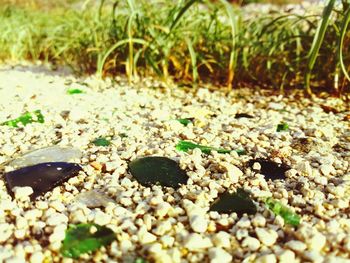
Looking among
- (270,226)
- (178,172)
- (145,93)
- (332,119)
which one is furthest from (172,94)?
(270,226)

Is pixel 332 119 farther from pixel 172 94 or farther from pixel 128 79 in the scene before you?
pixel 128 79

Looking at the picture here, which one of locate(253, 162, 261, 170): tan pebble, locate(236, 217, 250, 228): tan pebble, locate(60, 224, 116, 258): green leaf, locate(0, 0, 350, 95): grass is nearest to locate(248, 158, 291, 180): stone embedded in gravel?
locate(253, 162, 261, 170): tan pebble

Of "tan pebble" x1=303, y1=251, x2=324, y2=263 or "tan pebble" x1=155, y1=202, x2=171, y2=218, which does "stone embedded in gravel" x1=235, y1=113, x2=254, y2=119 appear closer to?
"tan pebble" x1=155, y1=202, x2=171, y2=218

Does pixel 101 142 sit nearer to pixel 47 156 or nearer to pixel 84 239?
pixel 47 156

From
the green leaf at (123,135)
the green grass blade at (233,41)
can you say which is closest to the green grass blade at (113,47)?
the green grass blade at (233,41)

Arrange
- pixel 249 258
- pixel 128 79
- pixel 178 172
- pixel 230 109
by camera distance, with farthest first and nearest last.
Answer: pixel 128 79 → pixel 230 109 → pixel 178 172 → pixel 249 258

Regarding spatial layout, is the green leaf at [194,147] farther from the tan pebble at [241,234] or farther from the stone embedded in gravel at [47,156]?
the tan pebble at [241,234]

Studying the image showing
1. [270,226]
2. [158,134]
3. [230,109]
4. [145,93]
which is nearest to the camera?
[270,226]
